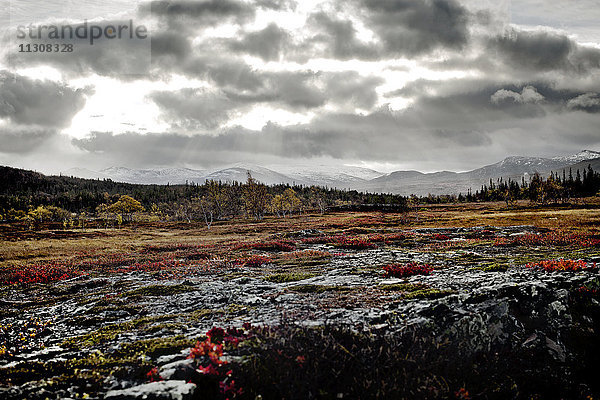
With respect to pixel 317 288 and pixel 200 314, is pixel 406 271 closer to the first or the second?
pixel 317 288

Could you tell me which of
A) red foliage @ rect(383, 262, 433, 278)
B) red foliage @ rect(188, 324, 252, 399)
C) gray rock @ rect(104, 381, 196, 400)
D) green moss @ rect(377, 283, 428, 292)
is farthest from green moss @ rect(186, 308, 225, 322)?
red foliage @ rect(383, 262, 433, 278)

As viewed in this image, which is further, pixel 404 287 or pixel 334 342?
pixel 404 287

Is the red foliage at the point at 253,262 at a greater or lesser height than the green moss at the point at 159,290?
lesser

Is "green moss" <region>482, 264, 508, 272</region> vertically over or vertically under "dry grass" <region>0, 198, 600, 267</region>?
over

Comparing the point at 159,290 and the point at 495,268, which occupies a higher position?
the point at 495,268

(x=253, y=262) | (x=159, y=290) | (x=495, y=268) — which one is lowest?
(x=253, y=262)

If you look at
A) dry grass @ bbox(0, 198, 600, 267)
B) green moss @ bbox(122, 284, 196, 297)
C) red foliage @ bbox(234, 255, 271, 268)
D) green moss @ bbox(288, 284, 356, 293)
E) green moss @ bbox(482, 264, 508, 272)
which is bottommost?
dry grass @ bbox(0, 198, 600, 267)

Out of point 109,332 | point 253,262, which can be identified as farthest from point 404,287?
point 253,262

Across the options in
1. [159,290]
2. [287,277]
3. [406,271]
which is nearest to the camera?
[406,271]

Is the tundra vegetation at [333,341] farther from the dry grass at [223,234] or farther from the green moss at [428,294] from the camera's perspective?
the dry grass at [223,234]

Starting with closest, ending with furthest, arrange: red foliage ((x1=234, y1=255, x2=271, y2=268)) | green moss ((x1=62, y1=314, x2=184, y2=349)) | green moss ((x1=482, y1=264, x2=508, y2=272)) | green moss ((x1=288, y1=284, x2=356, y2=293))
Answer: green moss ((x1=62, y1=314, x2=184, y2=349))
green moss ((x1=288, y1=284, x2=356, y2=293))
green moss ((x1=482, y1=264, x2=508, y2=272))
red foliage ((x1=234, y1=255, x2=271, y2=268))

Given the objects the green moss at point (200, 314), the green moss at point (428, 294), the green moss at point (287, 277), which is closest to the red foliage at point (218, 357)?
the green moss at point (200, 314)

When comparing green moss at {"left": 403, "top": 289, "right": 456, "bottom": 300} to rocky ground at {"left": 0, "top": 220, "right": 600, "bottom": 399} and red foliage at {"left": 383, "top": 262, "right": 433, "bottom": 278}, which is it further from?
red foliage at {"left": 383, "top": 262, "right": 433, "bottom": 278}

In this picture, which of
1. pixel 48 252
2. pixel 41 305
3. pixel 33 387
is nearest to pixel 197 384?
pixel 33 387
